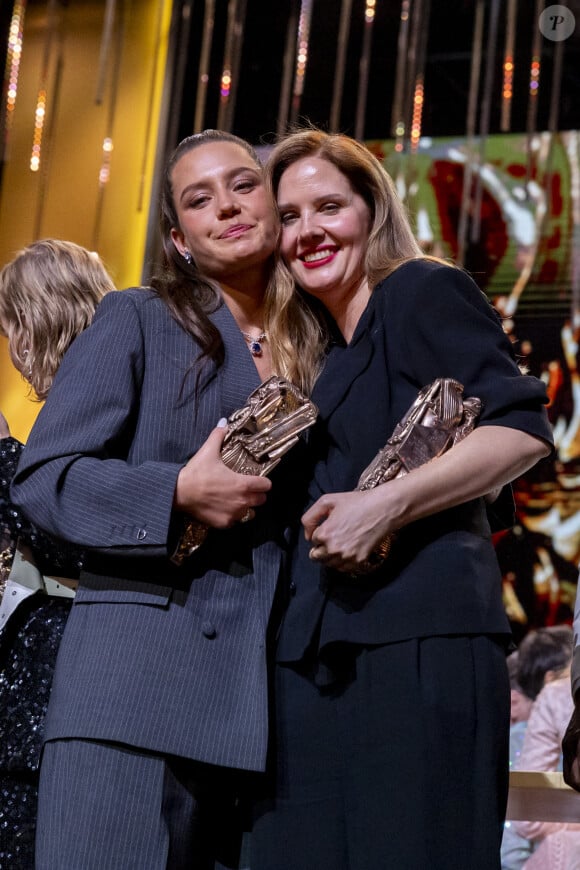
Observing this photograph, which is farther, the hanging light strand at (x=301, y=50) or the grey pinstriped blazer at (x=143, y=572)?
the hanging light strand at (x=301, y=50)

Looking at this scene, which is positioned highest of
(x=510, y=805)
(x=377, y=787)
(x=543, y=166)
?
(x=543, y=166)

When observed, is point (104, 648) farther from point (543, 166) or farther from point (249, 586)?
point (543, 166)

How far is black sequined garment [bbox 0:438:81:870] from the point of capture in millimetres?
1893

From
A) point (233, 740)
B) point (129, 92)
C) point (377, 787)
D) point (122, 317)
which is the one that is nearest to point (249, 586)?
point (233, 740)

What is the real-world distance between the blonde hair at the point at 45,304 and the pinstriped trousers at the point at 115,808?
0.80 metres

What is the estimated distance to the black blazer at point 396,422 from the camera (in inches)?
60.7

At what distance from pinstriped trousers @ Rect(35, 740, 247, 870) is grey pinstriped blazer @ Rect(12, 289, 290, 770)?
3 centimetres

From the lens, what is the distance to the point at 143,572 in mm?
1665

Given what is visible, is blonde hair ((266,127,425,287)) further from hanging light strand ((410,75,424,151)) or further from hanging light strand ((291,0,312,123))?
hanging light strand ((410,75,424,151))

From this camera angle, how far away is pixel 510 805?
2227 mm

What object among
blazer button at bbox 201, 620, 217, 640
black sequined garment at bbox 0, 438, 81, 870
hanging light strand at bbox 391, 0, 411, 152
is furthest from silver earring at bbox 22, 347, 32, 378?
hanging light strand at bbox 391, 0, 411, 152

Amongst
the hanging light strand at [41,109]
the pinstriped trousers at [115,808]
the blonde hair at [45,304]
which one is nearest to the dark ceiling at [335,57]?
the hanging light strand at [41,109]

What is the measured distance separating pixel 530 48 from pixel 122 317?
407 centimetres

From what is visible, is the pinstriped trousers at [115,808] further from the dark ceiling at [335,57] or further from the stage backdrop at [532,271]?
the dark ceiling at [335,57]
